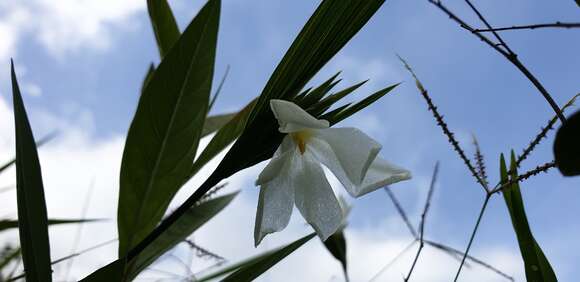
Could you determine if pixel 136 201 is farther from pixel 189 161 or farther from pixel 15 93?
pixel 15 93

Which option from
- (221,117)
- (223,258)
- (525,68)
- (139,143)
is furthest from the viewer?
(221,117)

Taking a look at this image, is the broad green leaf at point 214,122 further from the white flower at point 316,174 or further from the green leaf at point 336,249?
the white flower at point 316,174

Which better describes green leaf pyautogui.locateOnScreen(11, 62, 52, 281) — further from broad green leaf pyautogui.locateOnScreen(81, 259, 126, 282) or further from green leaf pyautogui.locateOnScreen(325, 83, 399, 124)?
green leaf pyautogui.locateOnScreen(325, 83, 399, 124)

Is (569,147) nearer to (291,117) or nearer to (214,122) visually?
(291,117)

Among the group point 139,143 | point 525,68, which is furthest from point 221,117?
point 525,68

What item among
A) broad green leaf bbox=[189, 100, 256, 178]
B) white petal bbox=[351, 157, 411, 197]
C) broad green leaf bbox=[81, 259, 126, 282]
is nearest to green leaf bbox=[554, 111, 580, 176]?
white petal bbox=[351, 157, 411, 197]

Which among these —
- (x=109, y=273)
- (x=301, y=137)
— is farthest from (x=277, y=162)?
(x=109, y=273)
